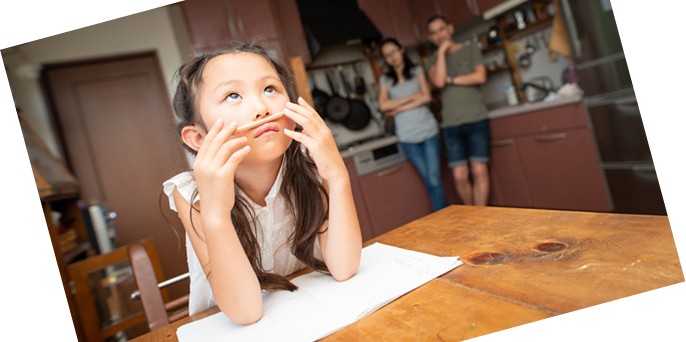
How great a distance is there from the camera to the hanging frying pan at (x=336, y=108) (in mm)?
2150

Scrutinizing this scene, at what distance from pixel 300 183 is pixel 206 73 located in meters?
0.19

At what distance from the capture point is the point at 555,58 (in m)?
2.01

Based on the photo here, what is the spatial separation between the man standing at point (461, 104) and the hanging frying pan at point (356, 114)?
0.39 meters

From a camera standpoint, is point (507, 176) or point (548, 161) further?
point (507, 176)

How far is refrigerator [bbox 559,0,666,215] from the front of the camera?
4.88 feet

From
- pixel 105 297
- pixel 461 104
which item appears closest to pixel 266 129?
pixel 105 297

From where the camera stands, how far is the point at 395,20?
243 cm

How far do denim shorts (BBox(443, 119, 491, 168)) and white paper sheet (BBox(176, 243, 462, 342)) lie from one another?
157cm

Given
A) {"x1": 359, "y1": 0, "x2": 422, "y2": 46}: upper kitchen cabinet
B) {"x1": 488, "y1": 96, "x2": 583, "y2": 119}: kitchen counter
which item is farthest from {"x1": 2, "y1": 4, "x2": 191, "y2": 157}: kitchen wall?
{"x1": 488, "y1": 96, "x2": 583, "y2": 119}: kitchen counter

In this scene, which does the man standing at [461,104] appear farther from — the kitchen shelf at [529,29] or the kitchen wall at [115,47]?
the kitchen wall at [115,47]

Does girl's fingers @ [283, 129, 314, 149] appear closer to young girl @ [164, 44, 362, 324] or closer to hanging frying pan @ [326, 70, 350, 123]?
young girl @ [164, 44, 362, 324]

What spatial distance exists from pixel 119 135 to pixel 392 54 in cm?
131

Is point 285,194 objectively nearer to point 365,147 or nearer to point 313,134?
point 313,134

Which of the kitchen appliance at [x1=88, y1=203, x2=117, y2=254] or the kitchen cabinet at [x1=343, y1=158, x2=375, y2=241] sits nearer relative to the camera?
the kitchen appliance at [x1=88, y1=203, x2=117, y2=254]
